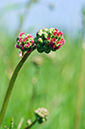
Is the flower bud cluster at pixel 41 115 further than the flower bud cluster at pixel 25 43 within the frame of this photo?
Yes

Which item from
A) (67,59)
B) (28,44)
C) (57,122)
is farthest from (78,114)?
(67,59)

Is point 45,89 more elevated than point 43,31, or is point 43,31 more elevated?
point 43,31

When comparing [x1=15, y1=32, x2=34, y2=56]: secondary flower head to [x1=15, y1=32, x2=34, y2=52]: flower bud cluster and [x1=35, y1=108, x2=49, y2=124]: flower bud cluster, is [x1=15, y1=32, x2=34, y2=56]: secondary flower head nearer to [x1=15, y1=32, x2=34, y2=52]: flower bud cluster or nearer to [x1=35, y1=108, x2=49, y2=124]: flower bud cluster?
[x1=15, y1=32, x2=34, y2=52]: flower bud cluster

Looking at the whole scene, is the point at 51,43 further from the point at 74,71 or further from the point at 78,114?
the point at 74,71

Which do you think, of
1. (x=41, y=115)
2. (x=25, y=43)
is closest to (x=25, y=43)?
(x=25, y=43)

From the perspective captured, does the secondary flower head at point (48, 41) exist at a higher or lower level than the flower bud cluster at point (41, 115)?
higher

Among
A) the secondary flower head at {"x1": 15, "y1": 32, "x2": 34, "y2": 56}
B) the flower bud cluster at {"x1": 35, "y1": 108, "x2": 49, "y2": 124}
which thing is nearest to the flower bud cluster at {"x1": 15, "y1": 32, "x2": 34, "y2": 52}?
the secondary flower head at {"x1": 15, "y1": 32, "x2": 34, "y2": 56}

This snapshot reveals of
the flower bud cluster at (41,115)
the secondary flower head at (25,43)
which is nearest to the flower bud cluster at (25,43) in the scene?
the secondary flower head at (25,43)

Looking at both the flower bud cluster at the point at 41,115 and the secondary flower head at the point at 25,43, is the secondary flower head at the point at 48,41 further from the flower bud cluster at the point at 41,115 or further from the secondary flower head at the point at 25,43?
the flower bud cluster at the point at 41,115
